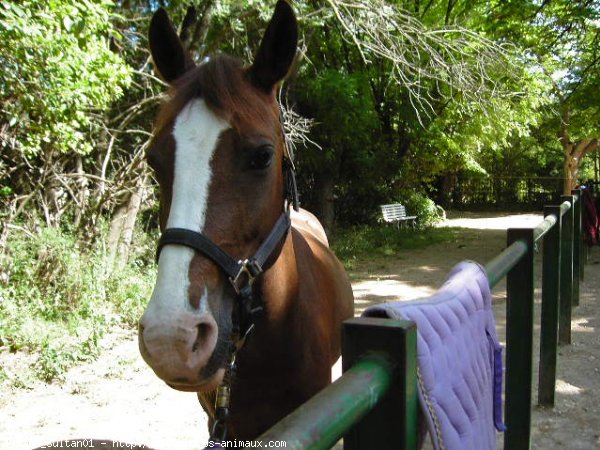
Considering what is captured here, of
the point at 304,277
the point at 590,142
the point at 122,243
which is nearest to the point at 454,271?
the point at 304,277

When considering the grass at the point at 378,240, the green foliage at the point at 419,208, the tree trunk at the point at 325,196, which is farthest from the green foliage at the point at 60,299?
the green foliage at the point at 419,208

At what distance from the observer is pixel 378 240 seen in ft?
42.0

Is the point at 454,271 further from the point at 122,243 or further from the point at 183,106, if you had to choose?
the point at 122,243

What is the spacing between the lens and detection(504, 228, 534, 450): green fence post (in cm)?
231

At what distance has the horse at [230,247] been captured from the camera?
1.41 metres

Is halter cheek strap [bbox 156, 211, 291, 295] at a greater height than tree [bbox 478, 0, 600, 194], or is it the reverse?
tree [bbox 478, 0, 600, 194]

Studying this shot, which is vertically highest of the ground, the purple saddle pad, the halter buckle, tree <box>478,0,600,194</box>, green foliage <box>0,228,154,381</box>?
tree <box>478,0,600,194</box>

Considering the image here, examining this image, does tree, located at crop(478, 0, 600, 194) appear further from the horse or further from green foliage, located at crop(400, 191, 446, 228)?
the horse

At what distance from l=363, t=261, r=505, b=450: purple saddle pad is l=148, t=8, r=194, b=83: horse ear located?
4.59 ft

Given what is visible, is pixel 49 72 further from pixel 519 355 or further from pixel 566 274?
pixel 566 274

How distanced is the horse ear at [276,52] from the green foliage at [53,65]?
8.03 feet

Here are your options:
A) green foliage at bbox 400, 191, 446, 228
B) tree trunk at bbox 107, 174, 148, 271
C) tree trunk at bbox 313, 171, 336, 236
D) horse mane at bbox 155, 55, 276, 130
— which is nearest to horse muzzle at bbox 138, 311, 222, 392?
horse mane at bbox 155, 55, 276, 130

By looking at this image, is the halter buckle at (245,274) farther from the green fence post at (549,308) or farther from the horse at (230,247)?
the green fence post at (549,308)

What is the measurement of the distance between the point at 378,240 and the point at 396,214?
98.2 inches
